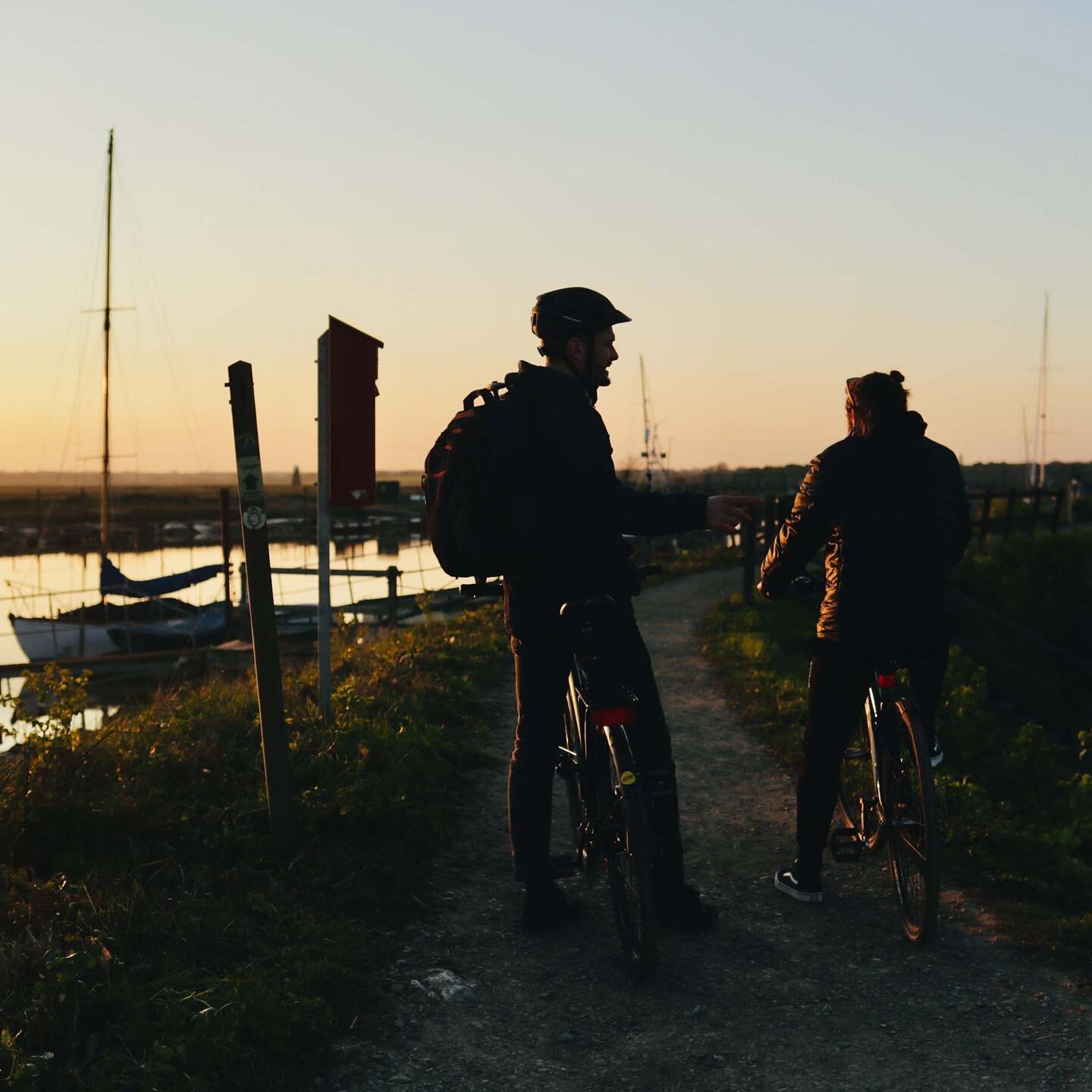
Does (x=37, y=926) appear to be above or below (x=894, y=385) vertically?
below

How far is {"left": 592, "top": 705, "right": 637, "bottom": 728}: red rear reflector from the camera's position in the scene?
3418 mm

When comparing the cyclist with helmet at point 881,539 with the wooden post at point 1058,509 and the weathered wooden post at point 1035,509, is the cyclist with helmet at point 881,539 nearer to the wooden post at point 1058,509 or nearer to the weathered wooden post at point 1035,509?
the weathered wooden post at point 1035,509

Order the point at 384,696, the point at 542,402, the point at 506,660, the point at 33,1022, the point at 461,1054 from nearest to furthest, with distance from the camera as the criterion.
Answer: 1. the point at 33,1022
2. the point at 461,1054
3. the point at 542,402
4. the point at 384,696
5. the point at 506,660

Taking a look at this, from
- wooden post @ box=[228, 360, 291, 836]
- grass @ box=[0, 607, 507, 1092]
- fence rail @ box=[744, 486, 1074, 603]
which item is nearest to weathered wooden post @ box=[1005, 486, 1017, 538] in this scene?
fence rail @ box=[744, 486, 1074, 603]

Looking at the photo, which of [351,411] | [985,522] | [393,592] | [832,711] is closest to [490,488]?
[832,711]

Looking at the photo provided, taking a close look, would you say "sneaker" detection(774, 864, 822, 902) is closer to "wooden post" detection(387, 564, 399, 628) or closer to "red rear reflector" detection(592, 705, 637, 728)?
"red rear reflector" detection(592, 705, 637, 728)

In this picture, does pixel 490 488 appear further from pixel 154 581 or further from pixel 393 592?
pixel 154 581

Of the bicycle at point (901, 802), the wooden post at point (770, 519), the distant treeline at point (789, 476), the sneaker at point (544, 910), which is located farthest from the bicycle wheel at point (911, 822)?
the distant treeline at point (789, 476)

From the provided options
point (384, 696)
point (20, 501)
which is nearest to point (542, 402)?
point (384, 696)

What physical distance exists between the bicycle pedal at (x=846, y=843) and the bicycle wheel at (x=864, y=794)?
0.03 m

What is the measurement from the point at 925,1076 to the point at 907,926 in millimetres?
950

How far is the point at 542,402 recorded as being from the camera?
344 centimetres

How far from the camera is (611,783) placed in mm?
3625

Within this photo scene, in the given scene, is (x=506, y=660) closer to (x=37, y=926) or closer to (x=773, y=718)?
(x=773, y=718)
